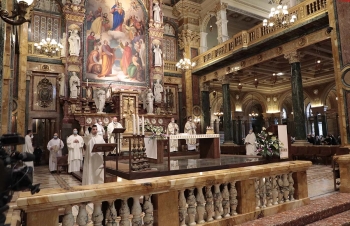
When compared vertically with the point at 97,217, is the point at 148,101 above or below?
above

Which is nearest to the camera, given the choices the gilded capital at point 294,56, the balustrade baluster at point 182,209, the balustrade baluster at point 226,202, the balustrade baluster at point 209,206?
the balustrade baluster at point 182,209

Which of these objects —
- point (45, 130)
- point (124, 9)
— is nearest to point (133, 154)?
point (45, 130)

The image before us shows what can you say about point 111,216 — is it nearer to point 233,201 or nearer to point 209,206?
point 209,206

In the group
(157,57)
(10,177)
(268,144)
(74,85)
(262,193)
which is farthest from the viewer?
(157,57)

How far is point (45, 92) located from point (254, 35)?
11970mm

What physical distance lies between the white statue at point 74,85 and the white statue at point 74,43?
3.80 feet

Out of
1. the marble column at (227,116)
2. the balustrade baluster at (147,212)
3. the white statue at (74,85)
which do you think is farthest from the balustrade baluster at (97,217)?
the marble column at (227,116)

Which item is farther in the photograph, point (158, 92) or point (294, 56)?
point (158, 92)

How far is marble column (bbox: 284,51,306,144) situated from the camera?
1134 centimetres

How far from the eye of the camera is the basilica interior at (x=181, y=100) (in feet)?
9.71

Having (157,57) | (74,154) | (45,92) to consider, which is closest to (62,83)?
(45,92)

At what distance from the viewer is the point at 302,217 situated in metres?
3.32

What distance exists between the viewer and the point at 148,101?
15.4 meters

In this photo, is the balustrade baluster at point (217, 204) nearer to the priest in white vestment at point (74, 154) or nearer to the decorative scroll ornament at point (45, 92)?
the priest in white vestment at point (74, 154)
